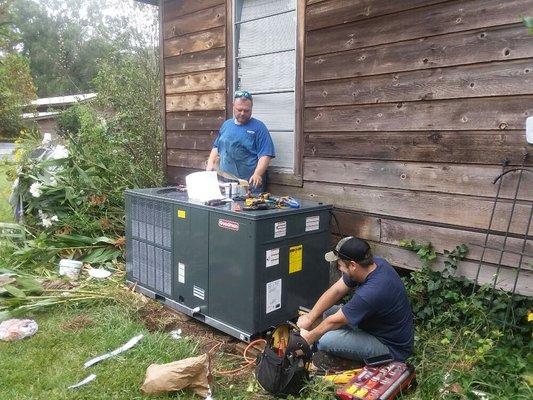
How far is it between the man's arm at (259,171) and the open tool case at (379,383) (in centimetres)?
199

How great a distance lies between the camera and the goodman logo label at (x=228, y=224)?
307 cm

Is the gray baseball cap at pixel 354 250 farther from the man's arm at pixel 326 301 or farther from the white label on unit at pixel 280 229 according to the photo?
the white label on unit at pixel 280 229

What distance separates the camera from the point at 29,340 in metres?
3.32

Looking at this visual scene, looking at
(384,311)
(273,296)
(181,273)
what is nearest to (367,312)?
(384,311)

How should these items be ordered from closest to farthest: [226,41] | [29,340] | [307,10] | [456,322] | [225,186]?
[456,322] → [29,340] → [225,186] → [307,10] → [226,41]

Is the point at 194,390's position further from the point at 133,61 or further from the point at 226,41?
the point at 133,61

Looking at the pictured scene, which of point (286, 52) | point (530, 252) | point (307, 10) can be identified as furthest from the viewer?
point (286, 52)

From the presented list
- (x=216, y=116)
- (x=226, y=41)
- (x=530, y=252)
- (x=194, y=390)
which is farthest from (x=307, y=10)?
(x=194, y=390)

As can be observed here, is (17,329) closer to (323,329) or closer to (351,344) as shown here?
(323,329)

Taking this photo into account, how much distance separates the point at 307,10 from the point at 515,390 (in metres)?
3.30

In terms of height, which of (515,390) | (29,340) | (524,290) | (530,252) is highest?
(530,252)

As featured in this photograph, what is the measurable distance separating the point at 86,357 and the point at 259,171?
81.3 inches

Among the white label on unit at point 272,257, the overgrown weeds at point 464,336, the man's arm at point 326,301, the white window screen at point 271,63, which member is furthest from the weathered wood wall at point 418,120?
the white label on unit at point 272,257

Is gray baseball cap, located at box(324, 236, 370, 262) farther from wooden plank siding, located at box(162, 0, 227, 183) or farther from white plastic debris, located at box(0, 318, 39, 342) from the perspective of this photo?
wooden plank siding, located at box(162, 0, 227, 183)
